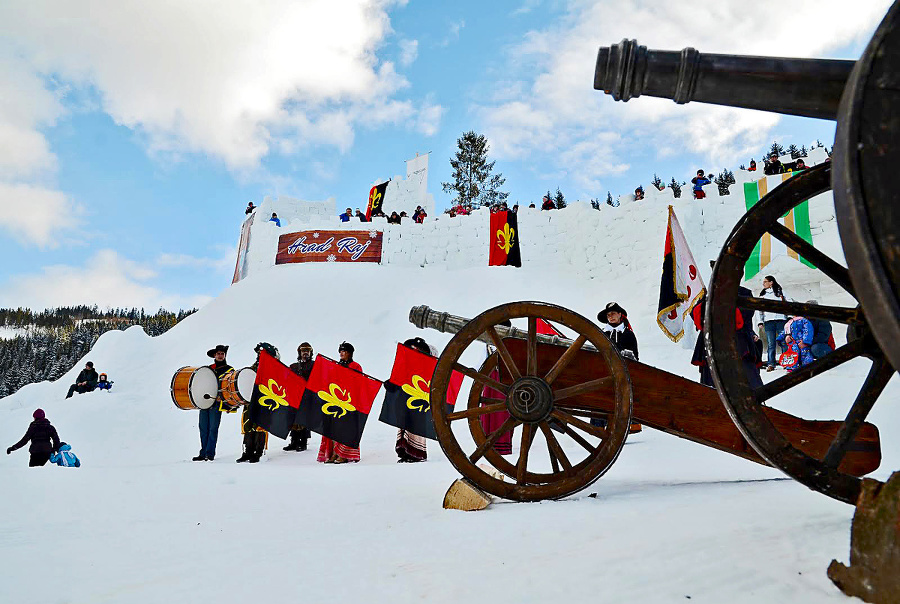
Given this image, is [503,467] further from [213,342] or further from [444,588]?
[213,342]

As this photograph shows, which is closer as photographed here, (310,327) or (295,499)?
(295,499)

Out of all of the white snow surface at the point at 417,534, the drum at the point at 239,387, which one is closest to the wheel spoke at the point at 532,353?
the white snow surface at the point at 417,534

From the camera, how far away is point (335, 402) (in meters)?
6.62

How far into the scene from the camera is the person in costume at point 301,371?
25.1 feet

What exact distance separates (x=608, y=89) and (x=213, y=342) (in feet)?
54.0

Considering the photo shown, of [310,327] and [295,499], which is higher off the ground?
[310,327]

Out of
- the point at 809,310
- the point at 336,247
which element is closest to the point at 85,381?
the point at 336,247

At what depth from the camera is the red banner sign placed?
804 inches

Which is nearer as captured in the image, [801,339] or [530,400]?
[530,400]

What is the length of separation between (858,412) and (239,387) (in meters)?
6.99

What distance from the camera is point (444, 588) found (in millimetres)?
1863

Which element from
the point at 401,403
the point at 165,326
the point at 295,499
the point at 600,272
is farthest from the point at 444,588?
the point at 165,326

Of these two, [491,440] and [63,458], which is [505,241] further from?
[491,440]

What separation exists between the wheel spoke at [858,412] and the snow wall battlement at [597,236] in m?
12.1
